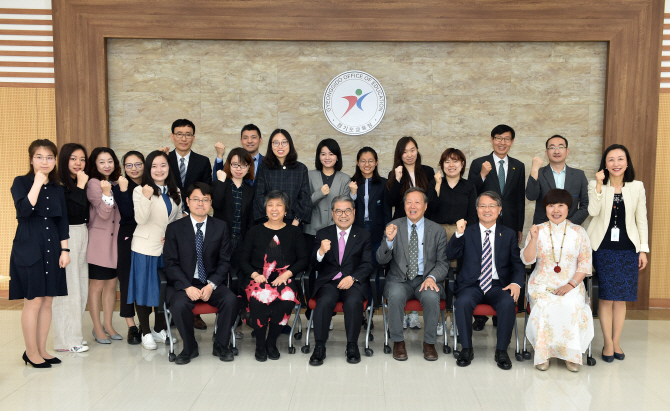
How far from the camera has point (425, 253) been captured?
15.2 ft

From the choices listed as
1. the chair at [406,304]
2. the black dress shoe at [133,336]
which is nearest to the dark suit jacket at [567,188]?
the chair at [406,304]

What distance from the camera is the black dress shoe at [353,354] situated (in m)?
4.33

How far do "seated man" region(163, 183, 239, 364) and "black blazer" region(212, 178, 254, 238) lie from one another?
0.92 ft

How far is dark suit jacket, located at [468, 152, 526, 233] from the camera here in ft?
17.0

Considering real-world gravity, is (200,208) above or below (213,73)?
below

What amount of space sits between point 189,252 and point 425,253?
196cm

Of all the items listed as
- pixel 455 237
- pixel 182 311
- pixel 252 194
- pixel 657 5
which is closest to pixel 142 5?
pixel 252 194

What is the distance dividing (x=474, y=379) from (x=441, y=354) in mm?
609

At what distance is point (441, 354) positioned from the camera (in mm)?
4582

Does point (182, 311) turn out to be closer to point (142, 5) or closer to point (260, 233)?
point (260, 233)

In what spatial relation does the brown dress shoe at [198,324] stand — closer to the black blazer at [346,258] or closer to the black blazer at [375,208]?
the black blazer at [346,258]

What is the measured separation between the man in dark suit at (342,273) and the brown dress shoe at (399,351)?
305mm

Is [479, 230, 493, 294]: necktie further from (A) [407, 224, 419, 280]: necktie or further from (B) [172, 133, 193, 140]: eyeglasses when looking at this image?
(B) [172, 133, 193, 140]: eyeglasses

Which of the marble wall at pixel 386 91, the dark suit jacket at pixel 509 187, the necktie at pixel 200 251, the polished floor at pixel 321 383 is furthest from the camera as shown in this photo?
the marble wall at pixel 386 91
